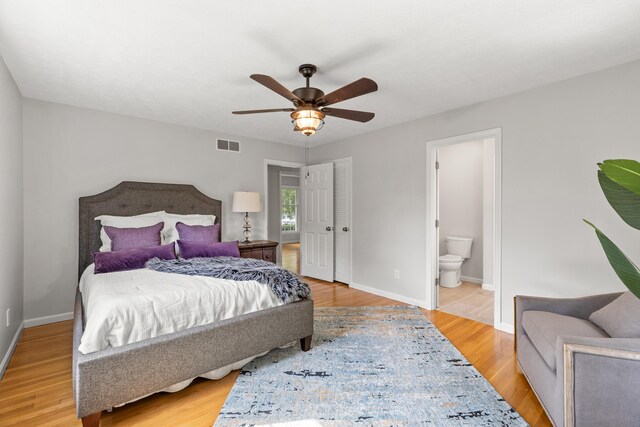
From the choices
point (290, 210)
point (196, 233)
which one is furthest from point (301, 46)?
point (290, 210)

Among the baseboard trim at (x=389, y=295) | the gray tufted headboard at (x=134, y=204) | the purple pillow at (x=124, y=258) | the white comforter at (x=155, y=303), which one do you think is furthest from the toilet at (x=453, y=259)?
the purple pillow at (x=124, y=258)

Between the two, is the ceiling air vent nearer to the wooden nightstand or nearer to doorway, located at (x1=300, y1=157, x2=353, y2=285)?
doorway, located at (x1=300, y1=157, x2=353, y2=285)

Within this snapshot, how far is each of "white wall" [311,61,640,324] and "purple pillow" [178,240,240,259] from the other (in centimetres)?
229

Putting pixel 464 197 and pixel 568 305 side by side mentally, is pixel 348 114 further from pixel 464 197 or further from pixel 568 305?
pixel 464 197

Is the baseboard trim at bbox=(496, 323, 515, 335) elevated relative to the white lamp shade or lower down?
→ lower down

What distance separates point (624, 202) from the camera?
3.31ft

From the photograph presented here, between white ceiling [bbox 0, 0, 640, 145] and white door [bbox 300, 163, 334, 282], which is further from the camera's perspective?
white door [bbox 300, 163, 334, 282]

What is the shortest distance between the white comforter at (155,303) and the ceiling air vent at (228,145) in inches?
98.0

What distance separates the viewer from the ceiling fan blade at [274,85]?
6.76 feet

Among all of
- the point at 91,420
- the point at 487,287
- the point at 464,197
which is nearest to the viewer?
the point at 91,420

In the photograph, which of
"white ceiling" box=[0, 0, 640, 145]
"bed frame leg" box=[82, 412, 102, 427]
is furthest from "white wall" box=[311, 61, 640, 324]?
"bed frame leg" box=[82, 412, 102, 427]

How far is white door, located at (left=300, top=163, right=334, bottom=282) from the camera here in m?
5.25

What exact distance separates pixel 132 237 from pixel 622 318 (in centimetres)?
397

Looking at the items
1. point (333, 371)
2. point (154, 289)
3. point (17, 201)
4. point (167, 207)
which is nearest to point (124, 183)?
point (167, 207)
